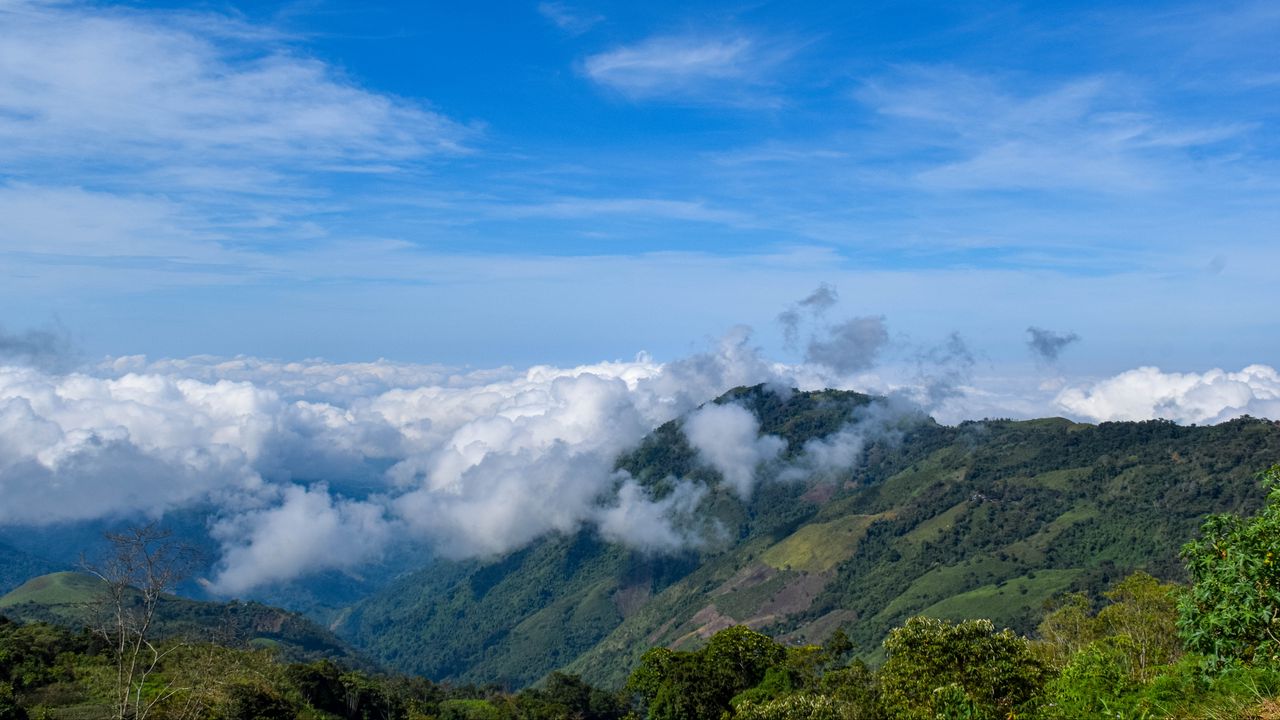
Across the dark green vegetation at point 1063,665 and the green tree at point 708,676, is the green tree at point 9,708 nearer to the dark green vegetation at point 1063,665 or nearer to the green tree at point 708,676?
the green tree at point 708,676

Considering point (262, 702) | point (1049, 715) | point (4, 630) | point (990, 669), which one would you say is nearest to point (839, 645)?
point (990, 669)

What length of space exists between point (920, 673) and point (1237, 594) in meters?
28.8

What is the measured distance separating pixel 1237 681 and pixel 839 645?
291 feet

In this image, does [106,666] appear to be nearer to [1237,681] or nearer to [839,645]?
[839,645]

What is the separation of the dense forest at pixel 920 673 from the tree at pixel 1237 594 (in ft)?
0.17

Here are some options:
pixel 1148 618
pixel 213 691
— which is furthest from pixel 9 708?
pixel 1148 618

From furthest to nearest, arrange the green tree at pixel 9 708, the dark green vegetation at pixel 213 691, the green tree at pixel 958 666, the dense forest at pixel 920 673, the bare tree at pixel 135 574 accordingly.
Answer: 1. the dark green vegetation at pixel 213 691
2. the green tree at pixel 9 708
3. the green tree at pixel 958 666
4. the bare tree at pixel 135 574
5. the dense forest at pixel 920 673

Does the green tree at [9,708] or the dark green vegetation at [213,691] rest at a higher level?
the green tree at [9,708]

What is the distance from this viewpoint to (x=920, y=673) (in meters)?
49.5

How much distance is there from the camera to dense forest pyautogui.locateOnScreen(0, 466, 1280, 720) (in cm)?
2434

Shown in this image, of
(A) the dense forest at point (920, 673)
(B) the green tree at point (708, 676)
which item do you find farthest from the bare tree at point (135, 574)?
(B) the green tree at point (708, 676)

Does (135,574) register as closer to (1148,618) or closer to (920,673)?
(920,673)

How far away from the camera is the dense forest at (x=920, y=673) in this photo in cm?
2434

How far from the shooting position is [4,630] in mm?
103250
